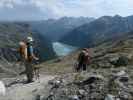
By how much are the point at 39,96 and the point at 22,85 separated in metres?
4.17

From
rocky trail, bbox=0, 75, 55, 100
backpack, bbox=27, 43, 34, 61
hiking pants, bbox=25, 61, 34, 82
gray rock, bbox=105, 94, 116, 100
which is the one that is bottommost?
rocky trail, bbox=0, 75, 55, 100

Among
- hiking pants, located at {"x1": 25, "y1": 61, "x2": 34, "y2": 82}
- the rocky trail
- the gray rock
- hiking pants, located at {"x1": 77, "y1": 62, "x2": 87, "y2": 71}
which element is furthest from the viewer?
hiking pants, located at {"x1": 77, "y1": 62, "x2": 87, "y2": 71}

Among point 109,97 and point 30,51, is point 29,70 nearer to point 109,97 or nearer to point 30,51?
point 30,51

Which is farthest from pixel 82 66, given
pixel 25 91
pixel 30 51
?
pixel 25 91

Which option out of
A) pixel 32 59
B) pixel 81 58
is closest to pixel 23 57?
pixel 32 59

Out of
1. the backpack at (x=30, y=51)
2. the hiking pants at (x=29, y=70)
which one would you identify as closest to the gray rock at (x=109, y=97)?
the backpack at (x=30, y=51)

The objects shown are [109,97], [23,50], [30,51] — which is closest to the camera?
[109,97]

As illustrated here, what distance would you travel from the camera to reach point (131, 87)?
17.6 m

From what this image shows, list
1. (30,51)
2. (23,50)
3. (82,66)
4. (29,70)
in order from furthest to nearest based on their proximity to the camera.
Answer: (82,66) < (29,70) < (23,50) < (30,51)

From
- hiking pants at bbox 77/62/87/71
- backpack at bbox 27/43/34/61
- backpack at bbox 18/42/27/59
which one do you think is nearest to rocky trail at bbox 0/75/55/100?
backpack at bbox 27/43/34/61

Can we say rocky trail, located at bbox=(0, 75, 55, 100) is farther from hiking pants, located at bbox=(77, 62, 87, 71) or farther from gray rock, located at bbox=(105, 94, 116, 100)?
gray rock, located at bbox=(105, 94, 116, 100)

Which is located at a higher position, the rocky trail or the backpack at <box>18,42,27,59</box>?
the backpack at <box>18,42,27,59</box>

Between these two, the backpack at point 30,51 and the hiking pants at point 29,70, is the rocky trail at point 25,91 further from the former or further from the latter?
the backpack at point 30,51

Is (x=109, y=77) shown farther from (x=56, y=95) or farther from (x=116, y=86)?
(x=56, y=95)
